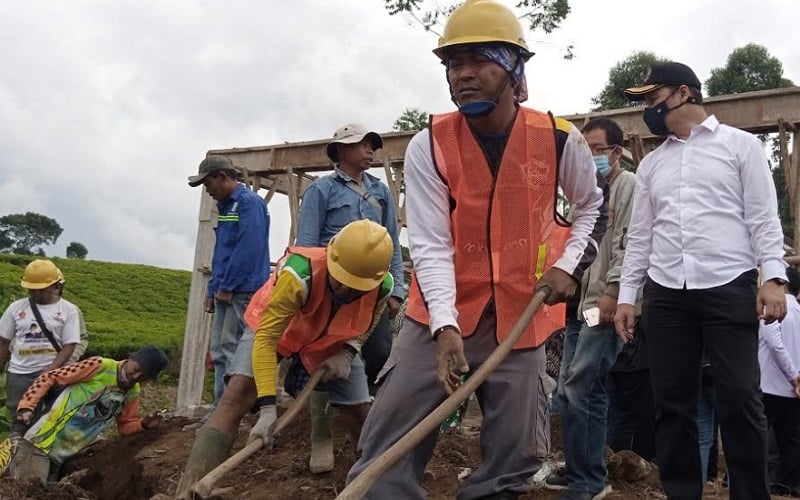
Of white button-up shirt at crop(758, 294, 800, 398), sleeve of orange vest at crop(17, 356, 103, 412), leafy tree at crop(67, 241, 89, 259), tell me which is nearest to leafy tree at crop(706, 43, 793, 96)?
white button-up shirt at crop(758, 294, 800, 398)

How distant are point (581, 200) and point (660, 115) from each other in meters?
0.76

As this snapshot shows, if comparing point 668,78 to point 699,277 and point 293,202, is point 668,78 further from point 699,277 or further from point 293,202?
point 293,202

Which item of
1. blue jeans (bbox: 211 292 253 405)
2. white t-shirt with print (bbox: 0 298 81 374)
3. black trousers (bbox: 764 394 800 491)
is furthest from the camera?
white t-shirt with print (bbox: 0 298 81 374)

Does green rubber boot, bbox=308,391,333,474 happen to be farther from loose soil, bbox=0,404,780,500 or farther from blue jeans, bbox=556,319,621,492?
blue jeans, bbox=556,319,621,492

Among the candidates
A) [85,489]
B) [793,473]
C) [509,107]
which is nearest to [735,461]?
[509,107]

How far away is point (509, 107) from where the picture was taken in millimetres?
2781

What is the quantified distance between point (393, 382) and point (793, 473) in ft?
11.6

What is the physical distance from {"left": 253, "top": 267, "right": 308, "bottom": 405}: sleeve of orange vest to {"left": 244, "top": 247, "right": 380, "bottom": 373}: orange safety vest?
0.11m

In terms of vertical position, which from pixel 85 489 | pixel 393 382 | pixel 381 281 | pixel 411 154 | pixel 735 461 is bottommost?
pixel 85 489

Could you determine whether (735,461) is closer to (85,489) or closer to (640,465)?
(640,465)

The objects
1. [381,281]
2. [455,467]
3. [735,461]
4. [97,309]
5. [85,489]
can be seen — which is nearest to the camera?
[735,461]

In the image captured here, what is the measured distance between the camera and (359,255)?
390 cm

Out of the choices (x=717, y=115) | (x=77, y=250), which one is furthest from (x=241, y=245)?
(x=77, y=250)

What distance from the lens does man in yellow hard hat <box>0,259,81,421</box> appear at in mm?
6617
